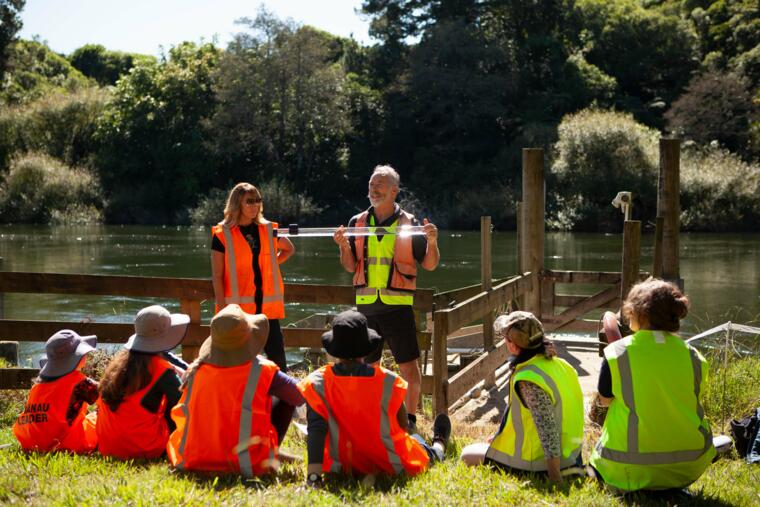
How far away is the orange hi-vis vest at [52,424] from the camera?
16.4 ft

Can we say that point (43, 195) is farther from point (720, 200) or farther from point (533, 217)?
point (533, 217)

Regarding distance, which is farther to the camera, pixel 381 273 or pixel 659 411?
pixel 381 273

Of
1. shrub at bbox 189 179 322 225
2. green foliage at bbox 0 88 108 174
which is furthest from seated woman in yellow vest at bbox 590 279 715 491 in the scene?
green foliage at bbox 0 88 108 174

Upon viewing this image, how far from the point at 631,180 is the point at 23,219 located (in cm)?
3130

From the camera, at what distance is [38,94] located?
5547 cm

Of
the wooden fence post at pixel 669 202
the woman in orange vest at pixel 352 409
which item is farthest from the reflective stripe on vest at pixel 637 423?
the wooden fence post at pixel 669 202

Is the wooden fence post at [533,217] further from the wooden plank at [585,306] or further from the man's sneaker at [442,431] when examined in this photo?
the man's sneaker at [442,431]

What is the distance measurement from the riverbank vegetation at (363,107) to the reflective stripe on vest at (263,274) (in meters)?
39.3

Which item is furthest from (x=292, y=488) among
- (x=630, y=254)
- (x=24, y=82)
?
(x=24, y=82)

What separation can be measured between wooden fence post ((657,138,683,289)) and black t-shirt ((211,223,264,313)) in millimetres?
5448

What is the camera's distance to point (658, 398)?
402cm

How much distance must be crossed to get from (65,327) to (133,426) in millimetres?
3083

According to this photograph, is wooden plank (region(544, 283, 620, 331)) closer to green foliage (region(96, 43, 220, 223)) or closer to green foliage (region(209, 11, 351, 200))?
green foliage (region(209, 11, 351, 200))

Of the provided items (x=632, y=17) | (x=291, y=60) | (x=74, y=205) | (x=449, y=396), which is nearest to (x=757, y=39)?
(x=632, y=17)
